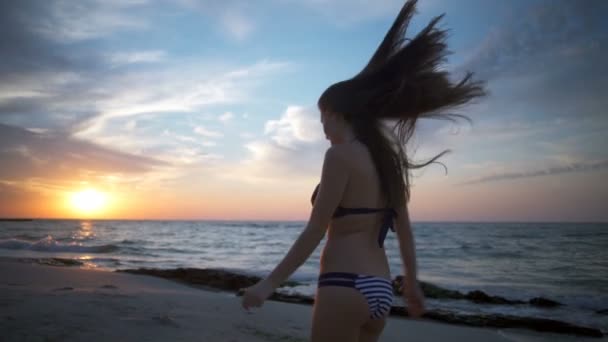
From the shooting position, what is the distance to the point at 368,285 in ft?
6.06

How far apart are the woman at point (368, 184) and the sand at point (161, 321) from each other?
2.89 meters

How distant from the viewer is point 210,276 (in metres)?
11.0

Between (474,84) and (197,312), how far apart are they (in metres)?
4.55

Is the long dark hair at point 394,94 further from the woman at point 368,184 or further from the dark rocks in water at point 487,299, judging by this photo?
the dark rocks in water at point 487,299

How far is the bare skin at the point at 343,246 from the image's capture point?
70.9 inches

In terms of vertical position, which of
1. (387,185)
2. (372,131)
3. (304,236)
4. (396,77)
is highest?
(396,77)

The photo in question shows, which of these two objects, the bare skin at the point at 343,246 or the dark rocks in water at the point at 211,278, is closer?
the bare skin at the point at 343,246

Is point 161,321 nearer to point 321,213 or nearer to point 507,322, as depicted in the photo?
point 321,213

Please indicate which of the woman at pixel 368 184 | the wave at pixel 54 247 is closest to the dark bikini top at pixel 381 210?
the woman at pixel 368 184

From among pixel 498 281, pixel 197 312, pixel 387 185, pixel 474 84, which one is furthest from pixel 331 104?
pixel 498 281

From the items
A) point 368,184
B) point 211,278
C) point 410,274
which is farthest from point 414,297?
point 211,278

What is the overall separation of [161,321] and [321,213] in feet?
11.9

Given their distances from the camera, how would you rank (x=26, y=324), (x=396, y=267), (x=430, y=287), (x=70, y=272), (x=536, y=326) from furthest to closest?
(x=396, y=267) → (x=430, y=287) → (x=70, y=272) → (x=536, y=326) → (x=26, y=324)

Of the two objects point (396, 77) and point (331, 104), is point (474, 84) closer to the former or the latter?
point (396, 77)
